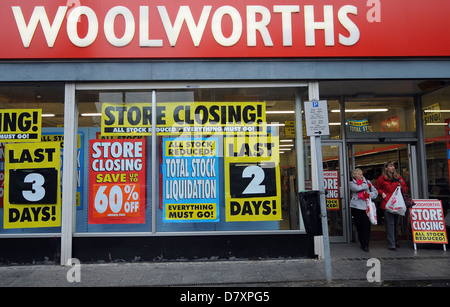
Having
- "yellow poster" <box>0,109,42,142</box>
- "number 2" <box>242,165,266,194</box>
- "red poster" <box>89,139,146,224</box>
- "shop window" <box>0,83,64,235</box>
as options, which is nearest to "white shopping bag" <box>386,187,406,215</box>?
"number 2" <box>242,165,266,194</box>

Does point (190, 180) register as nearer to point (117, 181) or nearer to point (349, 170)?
point (117, 181)

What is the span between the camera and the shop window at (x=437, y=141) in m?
8.69

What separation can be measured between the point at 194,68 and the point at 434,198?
6.67 metres

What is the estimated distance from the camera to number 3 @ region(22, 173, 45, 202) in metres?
7.33

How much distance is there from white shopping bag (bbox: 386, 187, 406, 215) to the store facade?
2.02 meters

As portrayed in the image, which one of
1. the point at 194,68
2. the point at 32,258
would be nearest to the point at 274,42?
the point at 194,68

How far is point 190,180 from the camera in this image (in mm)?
7469

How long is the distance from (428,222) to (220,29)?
622 cm

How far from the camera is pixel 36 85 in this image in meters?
7.44

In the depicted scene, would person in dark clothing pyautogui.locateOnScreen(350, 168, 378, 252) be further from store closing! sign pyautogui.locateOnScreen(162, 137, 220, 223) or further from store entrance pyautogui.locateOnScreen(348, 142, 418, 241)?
store closing! sign pyautogui.locateOnScreen(162, 137, 220, 223)

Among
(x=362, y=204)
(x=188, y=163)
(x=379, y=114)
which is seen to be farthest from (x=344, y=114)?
(x=188, y=163)

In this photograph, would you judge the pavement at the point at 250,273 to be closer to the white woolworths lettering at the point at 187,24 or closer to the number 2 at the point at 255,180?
the number 2 at the point at 255,180

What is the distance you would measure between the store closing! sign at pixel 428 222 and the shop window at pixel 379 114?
2132 millimetres

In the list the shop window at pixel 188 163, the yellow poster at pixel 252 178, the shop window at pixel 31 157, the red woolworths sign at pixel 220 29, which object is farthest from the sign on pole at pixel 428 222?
the shop window at pixel 31 157
